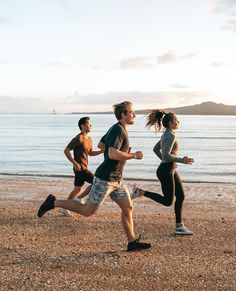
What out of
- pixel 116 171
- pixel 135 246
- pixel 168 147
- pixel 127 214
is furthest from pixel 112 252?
pixel 168 147

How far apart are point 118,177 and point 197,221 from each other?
12.7 ft

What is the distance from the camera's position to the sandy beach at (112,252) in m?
6.42

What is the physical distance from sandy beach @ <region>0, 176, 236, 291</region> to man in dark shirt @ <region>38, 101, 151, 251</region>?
2.19 ft

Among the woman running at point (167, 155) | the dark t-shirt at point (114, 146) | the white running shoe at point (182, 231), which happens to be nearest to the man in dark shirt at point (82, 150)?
the woman running at point (167, 155)

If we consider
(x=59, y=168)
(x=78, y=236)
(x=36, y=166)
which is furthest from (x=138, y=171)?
(x=78, y=236)

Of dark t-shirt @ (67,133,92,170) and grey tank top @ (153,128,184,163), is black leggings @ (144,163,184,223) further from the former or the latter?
dark t-shirt @ (67,133,92,170)

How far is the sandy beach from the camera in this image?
642 centimetres

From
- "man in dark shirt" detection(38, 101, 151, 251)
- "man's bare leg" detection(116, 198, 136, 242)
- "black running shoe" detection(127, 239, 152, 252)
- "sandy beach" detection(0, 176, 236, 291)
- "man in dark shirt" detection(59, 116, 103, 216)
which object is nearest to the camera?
"sandy beach" detection(0, 176, 236, 291)

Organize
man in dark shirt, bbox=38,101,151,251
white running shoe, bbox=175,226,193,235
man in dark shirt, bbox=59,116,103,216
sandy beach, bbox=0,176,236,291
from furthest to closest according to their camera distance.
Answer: man in dark shirt, bbox=59,116,103,216 < white running shoe, bbox=175,226,193,235 < man in dark shirt, bbox=38,101,151,251 < sandy beach, bbox=0,176,236,291

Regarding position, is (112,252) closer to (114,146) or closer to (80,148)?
(114,146)

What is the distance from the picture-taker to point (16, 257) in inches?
298

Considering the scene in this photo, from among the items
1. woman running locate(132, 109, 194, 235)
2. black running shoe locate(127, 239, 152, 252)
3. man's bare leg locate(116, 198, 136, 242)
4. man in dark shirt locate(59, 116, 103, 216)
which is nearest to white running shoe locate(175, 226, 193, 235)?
woman running locate(132, 109, 194, 235)

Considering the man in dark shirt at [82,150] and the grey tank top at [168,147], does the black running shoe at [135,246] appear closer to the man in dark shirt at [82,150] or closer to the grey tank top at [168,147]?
the grey tank top at [168,147]

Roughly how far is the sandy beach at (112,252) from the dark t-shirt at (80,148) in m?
1.17
